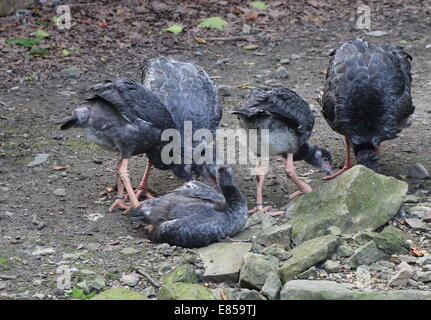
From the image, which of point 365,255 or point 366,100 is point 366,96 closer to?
point 366,100

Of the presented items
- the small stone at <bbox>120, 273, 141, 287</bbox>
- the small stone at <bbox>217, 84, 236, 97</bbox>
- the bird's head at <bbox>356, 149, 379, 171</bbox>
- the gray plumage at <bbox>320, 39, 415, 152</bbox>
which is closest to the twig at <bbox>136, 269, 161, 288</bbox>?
the small stone at <bbox>120, 273, 141, 287</bbox>

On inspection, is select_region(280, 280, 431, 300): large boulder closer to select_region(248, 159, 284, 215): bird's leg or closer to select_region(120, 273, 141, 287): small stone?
select_region(120, 273, 141, 287): small stone

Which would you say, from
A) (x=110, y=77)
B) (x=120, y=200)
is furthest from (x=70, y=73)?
(x=120, y=200)

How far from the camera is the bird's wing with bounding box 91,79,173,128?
6.93 m

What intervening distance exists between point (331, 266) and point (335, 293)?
60 cm

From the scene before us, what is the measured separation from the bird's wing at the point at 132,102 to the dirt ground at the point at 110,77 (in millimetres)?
853

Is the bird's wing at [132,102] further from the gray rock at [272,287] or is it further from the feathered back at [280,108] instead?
the gray rock at [272,287]

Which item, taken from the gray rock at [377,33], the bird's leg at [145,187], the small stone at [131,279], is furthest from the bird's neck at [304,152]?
the gray rock at [377,33]

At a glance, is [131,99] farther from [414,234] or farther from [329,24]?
[329,24]

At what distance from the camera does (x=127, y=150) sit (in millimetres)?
7059

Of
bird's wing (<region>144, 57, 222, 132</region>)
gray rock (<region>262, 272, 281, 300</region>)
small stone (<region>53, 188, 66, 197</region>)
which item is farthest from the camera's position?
bird's wing (<region>144, 57, 222, 132</region>)

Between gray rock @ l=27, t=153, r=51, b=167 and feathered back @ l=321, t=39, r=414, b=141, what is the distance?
2.87 metres
